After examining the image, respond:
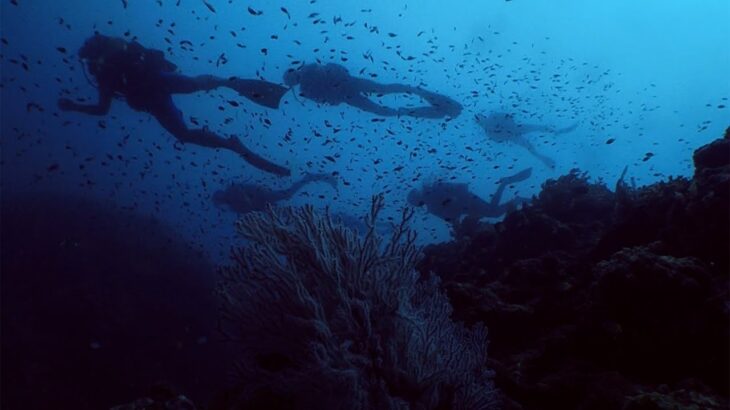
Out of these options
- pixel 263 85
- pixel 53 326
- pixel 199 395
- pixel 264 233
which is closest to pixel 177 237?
pixel 53 326

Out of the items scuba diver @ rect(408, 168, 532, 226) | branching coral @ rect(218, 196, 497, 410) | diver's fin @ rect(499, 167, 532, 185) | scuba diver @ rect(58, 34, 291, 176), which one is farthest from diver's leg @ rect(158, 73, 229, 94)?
diver's fin @ rect(499, 167, 532, 185)

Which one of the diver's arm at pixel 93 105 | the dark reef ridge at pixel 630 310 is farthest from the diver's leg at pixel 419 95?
the dark reef ridge at pixel 630 310

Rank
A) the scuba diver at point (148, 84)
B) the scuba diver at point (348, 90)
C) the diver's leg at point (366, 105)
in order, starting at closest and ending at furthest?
1. the scuba diver at point (148, 84)
2. the scuba diver at point (348, 90)
3. the diver's leg at point (366, 105)

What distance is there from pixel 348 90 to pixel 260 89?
3614 millimetres

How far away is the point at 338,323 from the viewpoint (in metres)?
4.01

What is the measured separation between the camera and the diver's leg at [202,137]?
13625mm

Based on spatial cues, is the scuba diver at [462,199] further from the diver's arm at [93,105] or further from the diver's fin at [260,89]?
the diver's arm at [93,105]

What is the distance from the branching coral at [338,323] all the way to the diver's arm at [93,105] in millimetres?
10721

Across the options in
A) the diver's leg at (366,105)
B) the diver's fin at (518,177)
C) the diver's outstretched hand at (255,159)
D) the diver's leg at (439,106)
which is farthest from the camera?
the diver's fin at (518,177)

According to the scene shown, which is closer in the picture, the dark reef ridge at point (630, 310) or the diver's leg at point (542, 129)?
the dark reef ridge at point (630, 310)

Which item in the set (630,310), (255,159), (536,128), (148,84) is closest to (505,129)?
(536,128)

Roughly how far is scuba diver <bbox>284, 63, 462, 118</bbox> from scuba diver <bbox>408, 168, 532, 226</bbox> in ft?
12.0

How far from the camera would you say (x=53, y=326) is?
1406 centimetres

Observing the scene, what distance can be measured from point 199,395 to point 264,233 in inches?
499
